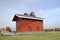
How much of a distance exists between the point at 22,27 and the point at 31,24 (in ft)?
9.11

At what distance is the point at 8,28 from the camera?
116ft

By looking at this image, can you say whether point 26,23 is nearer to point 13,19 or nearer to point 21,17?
point 21,17

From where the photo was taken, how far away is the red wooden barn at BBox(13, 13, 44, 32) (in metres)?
28.7

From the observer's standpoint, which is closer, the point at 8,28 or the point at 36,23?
the point at 36,23

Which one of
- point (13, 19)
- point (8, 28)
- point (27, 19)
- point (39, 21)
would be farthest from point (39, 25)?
point (8, 28)

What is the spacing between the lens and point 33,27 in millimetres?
30391

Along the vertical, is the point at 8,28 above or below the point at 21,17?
below

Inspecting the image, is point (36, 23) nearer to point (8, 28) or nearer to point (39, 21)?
point (39, 21)

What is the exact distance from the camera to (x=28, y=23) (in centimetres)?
2964

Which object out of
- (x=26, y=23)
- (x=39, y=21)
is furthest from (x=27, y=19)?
(x=39, y=21)

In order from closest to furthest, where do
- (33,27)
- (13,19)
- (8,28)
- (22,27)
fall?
(22,27) → (33,27) → (13,19) → (8,28)

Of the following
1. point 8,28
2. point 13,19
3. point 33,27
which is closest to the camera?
point 33,27

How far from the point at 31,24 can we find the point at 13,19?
17.8 feet

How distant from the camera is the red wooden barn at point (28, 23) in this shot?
28.7 metres
